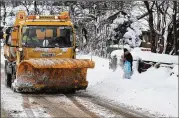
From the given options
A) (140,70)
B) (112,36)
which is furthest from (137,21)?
(140,70)

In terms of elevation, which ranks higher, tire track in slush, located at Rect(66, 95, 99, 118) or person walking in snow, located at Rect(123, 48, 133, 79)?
person walking in snow, located at Rect(123, 48, 133, 79)

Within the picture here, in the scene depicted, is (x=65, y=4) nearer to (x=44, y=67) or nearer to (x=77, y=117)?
(x=44, y=67)

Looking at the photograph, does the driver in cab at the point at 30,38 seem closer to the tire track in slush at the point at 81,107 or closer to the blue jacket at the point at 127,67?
the tire track in slush at the point at 81,107

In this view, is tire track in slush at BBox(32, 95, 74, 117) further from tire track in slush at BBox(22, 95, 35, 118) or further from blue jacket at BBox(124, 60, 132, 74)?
blue jacket at BBox(124, 60, 132, 74)

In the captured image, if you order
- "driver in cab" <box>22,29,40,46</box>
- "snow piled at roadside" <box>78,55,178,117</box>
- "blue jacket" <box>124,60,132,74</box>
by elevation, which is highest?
"driver in cab" <box>22,29,40,46</box>

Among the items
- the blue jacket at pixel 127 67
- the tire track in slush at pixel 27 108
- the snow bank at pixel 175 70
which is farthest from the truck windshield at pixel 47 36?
the snow bank at pixel 175 70

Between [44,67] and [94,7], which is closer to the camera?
[44,67]

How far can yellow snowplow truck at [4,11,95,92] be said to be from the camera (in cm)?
1214

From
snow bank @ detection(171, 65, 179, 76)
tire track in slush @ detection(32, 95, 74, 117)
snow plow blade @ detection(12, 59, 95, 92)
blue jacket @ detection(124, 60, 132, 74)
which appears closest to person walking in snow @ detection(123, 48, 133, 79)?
blue jacket @ detection(124, 60, 132, 74)

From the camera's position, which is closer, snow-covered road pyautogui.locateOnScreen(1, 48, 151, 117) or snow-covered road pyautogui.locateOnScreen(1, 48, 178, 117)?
snow-covered road pyautogui.locateOnScreen(1, 48, 151, 117)

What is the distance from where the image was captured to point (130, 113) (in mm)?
9188

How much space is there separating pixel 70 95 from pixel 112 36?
18266mm

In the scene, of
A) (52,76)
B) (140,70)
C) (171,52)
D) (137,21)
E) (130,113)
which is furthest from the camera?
(137,21)

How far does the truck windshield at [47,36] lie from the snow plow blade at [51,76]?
1.21 metres
